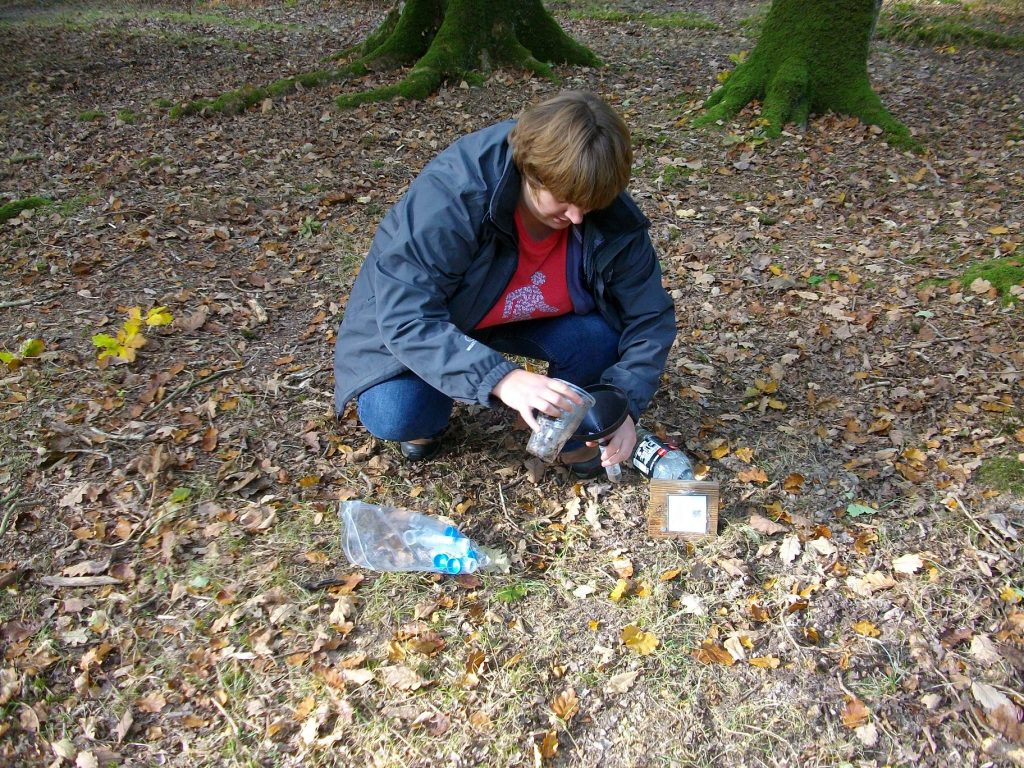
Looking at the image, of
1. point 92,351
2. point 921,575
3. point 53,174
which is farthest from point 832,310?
point 53,174

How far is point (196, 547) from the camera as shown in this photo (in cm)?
267

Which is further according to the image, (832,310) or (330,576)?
(832,310)

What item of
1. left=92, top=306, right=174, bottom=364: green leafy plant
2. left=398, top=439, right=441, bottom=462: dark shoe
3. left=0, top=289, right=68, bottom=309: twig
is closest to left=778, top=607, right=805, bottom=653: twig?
left=398, top=439, right=441, bottom=462: dark shoe

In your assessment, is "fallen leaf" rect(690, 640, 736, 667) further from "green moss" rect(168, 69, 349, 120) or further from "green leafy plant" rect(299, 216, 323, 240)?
"green moss" rect(168, 69, 349, 120)

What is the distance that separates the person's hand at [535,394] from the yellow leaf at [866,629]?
3.93 ft

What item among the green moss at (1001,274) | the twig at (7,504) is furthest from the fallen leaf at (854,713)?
the twig at (7,504)

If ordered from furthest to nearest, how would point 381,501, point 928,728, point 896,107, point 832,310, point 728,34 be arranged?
1. point 728,34
2. point 896,107
3. point 832,310
4. point 381,501
5. point 928,728

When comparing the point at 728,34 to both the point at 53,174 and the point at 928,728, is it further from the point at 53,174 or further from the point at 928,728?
the point at 928,728

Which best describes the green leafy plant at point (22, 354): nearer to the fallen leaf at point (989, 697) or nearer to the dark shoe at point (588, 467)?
the dark shoe at point (588, 467)

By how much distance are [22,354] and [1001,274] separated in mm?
5045

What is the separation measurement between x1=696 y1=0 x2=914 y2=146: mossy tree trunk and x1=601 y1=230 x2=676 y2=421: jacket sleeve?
386 centimetres

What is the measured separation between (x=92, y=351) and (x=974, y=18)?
11.9 m

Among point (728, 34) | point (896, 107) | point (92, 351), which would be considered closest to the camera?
point (92, 351)

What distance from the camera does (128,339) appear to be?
11.8 feet
